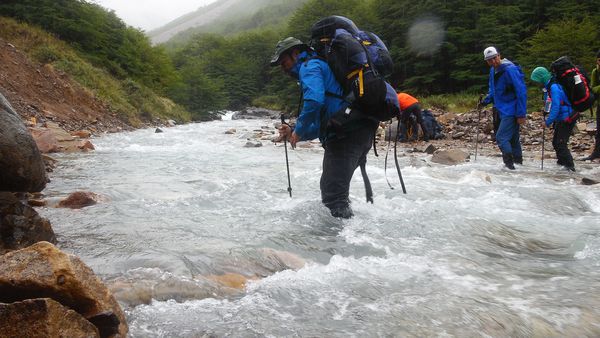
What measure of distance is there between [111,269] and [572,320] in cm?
331

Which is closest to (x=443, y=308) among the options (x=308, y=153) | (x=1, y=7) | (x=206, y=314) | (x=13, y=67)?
(x=206, y=314)

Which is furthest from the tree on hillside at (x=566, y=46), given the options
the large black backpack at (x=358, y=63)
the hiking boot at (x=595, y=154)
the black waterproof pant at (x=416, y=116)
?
the large black backpack at (x=358, y=63)

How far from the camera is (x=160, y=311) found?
2.81 meters

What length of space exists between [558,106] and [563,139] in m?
0.74

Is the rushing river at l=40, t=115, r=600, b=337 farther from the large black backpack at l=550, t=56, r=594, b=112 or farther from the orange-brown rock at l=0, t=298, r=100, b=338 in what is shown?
the large black backpack at l=550, t=56, r=594, b=112

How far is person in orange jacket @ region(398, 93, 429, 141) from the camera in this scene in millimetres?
12289

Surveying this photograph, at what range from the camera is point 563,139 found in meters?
8.66

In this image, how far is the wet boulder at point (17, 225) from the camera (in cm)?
345

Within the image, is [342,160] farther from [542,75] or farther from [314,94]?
[542,75]

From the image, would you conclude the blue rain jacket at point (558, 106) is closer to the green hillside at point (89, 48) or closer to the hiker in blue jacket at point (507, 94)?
the hiker in blue jacket at point (507, 94)

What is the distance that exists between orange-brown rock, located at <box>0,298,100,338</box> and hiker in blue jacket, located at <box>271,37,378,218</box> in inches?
112

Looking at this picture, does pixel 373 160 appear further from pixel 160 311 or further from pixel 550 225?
pixel 160 311

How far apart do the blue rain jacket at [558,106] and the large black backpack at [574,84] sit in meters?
0.09

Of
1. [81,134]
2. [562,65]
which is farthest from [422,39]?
[562,65]
